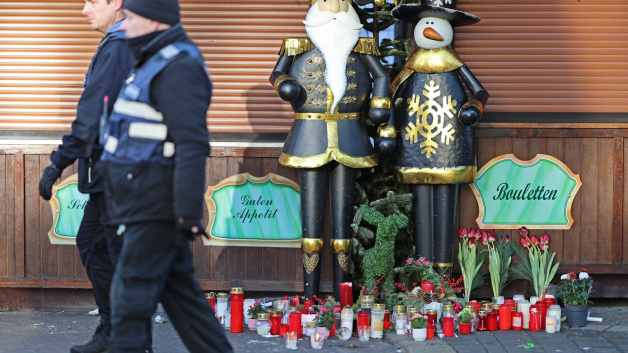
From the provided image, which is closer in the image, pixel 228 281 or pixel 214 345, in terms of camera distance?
pixel 214 345

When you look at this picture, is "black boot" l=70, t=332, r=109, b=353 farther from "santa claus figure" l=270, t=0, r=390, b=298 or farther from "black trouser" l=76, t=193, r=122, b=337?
"santa claus figure" l=270, t=0, r=390, b=298

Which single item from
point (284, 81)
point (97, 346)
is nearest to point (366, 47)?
point (284, 81)

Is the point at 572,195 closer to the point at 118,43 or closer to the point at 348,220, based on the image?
the point at 348,220

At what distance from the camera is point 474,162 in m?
5.79

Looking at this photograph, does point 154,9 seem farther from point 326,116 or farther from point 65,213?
point 65,213

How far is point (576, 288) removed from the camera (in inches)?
218

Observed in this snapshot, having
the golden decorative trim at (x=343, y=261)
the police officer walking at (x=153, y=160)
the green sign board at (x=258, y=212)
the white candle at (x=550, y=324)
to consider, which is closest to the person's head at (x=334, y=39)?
the green sign board at (x=258, y=212)

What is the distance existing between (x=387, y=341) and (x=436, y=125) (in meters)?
1.50

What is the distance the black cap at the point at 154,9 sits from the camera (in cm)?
333

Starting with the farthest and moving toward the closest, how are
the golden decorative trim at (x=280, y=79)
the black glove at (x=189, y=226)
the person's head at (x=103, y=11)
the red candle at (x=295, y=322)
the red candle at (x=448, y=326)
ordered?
the golden decorative trim at (x=280, y=79), the red candle at (x=448, y=326), the red candle at (x=295, y=322), the person's head at (x=103, y=11), the black glove at (x=189, y=226)

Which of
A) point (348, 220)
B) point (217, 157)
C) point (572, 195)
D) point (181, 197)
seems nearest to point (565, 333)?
point (572, 195)

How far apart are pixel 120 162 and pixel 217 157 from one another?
109 inches

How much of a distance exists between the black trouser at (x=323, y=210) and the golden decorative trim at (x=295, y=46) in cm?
79

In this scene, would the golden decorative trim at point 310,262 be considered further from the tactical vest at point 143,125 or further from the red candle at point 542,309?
the tactical vest at point 143,125
